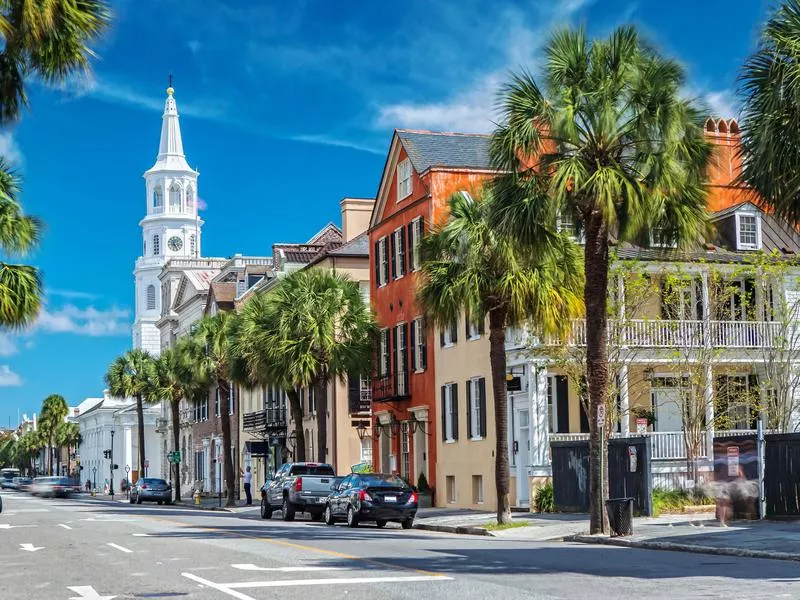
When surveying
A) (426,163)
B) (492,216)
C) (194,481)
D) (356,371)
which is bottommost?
(194,481)

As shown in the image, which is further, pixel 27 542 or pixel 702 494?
pixel 702 494

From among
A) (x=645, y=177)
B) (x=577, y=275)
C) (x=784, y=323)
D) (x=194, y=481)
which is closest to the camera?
(x=645, y=177)

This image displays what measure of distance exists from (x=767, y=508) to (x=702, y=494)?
255 inches

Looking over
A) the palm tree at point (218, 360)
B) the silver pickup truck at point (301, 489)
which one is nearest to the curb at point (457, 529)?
the silver pickup truck at point (301, 489)

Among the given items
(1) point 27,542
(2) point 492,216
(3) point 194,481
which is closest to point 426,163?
(2) point 492,216

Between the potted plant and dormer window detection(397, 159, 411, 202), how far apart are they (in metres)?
10.3

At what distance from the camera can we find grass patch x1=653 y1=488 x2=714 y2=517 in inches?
1236

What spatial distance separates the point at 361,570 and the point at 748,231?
2743cm

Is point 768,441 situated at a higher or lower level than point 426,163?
lower

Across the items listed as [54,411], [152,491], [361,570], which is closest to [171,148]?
[54,411]

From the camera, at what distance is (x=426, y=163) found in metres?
44.5

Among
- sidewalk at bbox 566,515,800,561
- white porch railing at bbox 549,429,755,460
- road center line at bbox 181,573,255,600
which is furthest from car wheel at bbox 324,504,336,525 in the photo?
road center line at bbox 181,573,255,600

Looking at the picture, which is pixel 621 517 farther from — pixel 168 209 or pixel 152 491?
pixel 168 209

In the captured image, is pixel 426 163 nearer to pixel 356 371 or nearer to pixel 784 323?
pixel 356 371
